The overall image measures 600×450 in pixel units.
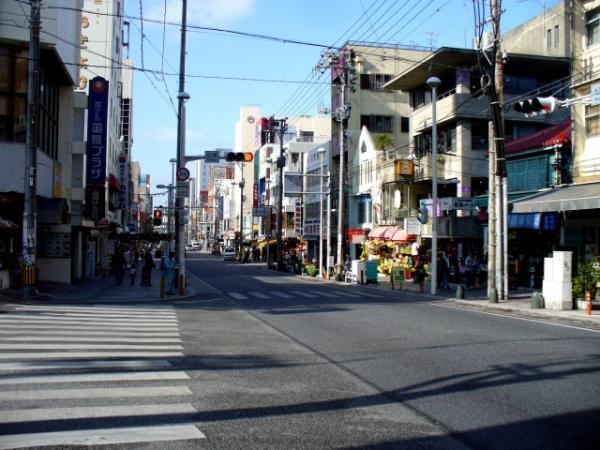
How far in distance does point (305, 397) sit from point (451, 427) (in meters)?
2.04

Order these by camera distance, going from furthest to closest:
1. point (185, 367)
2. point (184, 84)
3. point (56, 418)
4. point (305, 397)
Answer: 1. point (184, 84)
2. point (185, 367)
3. point (305, 397)
4. point (56, 418)

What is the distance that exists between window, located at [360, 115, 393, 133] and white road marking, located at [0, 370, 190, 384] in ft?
169

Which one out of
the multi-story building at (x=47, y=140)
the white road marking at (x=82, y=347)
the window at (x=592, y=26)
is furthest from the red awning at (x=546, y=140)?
the white road marking at (x=82, y=347)

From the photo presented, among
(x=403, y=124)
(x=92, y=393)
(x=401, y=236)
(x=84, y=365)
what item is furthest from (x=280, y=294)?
(x=403, y=124)

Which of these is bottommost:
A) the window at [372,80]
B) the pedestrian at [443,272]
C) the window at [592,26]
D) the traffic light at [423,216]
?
the pedestrian at [443,272]

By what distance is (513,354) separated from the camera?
11.5m

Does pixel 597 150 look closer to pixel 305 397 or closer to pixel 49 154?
pixel 305 397

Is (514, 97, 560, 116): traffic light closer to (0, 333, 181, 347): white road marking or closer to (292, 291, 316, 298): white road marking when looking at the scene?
(0, 333, 181, 347): white road marking

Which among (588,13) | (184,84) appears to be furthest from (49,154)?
(588,13)

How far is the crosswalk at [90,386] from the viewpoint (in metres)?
6.30

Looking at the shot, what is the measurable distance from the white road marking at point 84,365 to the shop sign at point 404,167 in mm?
31758

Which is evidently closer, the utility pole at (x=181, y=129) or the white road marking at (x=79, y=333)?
the white road marking at (x=79, y=333)

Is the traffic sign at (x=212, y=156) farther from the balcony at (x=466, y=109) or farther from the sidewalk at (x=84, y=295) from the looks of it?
the balcony at (x=466, y=109)

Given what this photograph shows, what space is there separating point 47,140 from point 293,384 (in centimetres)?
2437
